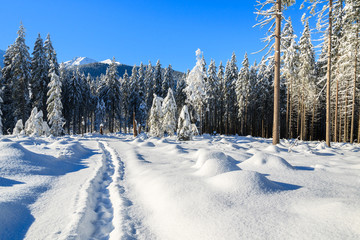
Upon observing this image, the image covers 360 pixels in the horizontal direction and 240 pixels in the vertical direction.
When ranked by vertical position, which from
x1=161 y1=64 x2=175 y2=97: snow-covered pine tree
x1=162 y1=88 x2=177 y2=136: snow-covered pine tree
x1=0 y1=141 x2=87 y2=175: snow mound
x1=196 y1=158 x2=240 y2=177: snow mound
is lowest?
x1=0 y1=141 x2=87 y2=175: snow mound

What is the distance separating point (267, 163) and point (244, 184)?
7.65ft

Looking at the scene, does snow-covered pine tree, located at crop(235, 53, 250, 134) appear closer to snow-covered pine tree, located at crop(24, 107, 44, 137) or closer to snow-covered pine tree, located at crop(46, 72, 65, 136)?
snow-covered pine tree, located at crop(46, 72, 65, 136)

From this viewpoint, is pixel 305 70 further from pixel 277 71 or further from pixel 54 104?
pixel 54 104

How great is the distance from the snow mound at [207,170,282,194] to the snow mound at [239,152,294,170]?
177cm

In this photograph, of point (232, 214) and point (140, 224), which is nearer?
point (232, 214)

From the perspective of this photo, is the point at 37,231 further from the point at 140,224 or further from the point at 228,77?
the point at 228,77

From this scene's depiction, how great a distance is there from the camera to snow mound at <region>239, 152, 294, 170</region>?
16.8 ft

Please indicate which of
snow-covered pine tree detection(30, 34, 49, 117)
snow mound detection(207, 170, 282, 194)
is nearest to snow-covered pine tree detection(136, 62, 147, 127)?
snow-covered pine tree detection(30, 34, 49, 117)

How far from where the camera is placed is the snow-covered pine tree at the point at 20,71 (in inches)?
1115

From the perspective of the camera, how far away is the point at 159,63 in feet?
142

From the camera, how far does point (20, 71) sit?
2839 centimetres

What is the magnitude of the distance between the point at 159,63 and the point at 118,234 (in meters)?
42.7

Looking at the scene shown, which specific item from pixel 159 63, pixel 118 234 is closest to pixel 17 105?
pixel 159 63

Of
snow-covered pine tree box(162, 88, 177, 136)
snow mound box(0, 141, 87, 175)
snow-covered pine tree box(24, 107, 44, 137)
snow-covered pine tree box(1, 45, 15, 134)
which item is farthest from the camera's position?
snow-covered pine tree box(1, 45, 15, 134)
